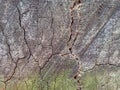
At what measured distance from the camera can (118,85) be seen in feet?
9.09

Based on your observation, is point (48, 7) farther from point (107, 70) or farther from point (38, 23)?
point (107, 70)

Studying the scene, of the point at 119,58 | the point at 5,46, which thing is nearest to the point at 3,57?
the point at 5,46

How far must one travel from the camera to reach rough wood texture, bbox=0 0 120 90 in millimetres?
2588

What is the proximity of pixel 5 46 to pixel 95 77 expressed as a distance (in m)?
0.58

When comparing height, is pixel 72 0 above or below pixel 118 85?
above

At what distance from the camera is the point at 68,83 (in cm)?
276


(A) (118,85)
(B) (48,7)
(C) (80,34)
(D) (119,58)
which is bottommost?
(A) (118,85)

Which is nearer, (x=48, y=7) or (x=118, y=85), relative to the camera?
(x=48, y=7)

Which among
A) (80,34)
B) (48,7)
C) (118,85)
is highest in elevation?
(48,7)

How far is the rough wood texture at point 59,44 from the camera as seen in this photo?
2.59 meters

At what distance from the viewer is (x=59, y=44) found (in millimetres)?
2682

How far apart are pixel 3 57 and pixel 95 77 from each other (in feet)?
1.87

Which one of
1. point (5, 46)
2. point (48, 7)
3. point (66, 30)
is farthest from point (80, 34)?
point (5, 46)

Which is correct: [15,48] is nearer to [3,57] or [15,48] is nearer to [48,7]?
[3,57]
